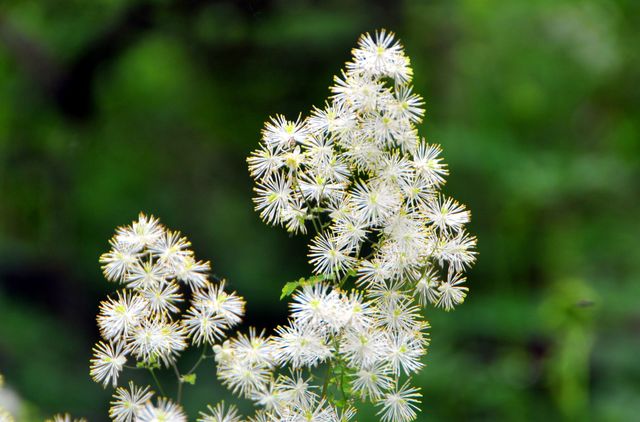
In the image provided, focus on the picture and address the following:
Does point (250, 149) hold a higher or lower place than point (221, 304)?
higher

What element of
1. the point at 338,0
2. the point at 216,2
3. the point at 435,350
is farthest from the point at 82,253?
the point at 435,350

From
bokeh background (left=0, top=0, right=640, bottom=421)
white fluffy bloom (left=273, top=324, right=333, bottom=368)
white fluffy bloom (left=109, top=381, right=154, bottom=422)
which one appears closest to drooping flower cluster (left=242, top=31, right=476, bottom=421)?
white fluffy bloom (left=273, top=324, right=333, bottom=368)

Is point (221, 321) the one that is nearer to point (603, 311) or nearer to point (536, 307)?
point (536, 307)

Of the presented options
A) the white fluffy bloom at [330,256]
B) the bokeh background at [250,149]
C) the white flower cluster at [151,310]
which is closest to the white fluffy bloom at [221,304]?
the white flower cluster at [151,310]

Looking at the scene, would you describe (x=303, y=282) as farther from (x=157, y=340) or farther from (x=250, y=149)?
(x=250, y=149)

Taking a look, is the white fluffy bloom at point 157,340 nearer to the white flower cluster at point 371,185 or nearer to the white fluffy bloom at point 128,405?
the white fluffy bloom at point 128,405

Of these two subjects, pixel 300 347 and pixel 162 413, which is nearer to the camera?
pixel 162 413

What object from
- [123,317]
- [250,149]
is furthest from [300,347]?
[250,149]

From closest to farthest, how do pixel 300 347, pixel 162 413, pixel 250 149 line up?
1. pixel 162 413
2. pixel 300 347
3. pixel 250 149
